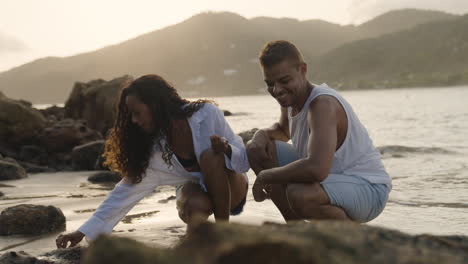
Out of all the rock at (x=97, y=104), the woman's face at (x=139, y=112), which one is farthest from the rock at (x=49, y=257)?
the rock at (x=97, y=104)

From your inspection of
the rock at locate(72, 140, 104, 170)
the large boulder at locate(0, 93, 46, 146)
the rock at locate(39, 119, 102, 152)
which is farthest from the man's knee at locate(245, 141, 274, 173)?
the large boulder at locate(0, 93, 46, 146)

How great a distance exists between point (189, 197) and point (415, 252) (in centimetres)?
249

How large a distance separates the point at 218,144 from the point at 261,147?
32 cm

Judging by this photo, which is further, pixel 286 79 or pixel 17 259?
pixel 286 79

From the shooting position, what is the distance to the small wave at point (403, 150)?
11.6 metres

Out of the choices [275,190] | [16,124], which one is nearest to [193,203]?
[275,190]

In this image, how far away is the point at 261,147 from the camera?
3.79 meters

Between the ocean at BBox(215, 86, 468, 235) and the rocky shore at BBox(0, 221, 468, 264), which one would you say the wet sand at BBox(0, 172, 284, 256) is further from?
the rocky shore at BBox(0, 221, 468, 264)

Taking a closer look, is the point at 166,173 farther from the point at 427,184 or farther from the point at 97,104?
the point at 97,104

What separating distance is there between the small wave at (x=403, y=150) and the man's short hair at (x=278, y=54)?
8.61 meters

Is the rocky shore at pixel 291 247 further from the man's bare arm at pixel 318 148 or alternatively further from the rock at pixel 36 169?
the rock at pixel 36 169

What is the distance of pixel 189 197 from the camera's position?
380 cm

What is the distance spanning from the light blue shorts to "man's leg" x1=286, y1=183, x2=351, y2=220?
5 centimetres

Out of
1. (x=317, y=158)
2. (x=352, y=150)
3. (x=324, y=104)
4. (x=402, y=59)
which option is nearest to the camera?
(x=317, y=158)
